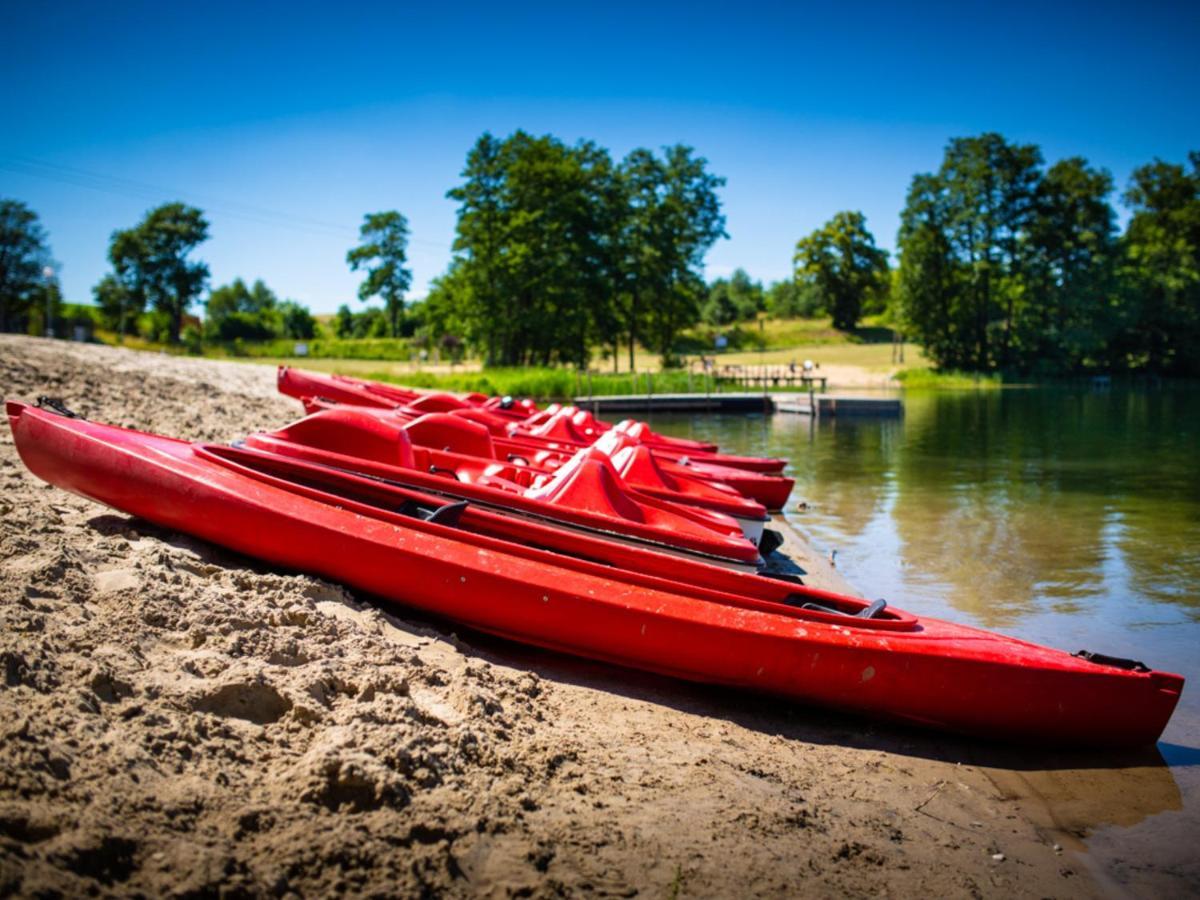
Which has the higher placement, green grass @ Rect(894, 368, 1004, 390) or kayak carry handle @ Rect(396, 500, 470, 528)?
kayak carry handle @ Rect(396, 500, 470, 528)

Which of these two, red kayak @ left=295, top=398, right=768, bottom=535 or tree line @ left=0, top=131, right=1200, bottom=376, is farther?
tree line @ left=0, top=131, right=1200, bottom=376

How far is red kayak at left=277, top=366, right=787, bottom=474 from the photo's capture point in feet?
45.1

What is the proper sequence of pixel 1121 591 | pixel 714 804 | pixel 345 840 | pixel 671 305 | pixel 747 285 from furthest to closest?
pixel 747 285, pixel 671 305, pixel 1121 591, pixel 714 804, pixel 345 840

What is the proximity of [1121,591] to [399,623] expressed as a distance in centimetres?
751

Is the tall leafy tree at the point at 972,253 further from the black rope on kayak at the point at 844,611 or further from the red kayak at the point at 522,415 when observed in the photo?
the black rope on kayak at the point at 844,611

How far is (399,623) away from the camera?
577 centimetres

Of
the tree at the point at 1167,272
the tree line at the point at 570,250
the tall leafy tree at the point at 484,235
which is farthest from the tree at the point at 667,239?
the tree at the point at 1167,272

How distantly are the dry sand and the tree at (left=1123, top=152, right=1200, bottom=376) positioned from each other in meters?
64.4

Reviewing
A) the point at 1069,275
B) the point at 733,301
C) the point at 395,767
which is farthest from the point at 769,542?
the point at 733,301

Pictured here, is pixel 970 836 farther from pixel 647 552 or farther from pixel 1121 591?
pixel 1121 591

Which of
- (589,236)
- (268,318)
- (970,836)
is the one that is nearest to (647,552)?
(970,836)

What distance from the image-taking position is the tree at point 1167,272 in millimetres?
60156

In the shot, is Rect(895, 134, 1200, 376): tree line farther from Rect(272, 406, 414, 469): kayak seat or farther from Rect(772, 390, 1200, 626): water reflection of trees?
Rect(272, 406, 414, 469): kayak seat

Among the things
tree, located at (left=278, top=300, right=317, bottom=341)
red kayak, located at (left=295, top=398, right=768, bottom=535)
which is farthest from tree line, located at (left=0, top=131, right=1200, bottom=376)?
red kayak, located at (left=295, top=398, right=768, bottom=535)
